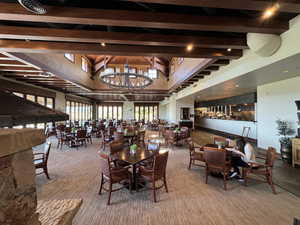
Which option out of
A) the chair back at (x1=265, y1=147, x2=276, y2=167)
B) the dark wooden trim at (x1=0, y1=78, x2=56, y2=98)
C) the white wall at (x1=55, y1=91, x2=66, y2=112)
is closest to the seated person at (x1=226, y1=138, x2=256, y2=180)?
the chair back at (x1=265, y1=147, x2=276, y2=167)

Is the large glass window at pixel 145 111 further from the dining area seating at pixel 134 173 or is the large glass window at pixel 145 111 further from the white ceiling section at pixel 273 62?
the dining area seating at pixel 134 173

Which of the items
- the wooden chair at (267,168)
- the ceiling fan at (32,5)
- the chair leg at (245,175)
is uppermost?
the ceiling fan at (32,5)

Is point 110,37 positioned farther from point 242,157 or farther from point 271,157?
point 271,157

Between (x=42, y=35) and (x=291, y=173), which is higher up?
(x=42, y=35)

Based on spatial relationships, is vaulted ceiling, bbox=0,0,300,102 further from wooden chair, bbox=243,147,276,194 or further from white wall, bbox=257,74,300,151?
white wall, bbox=257,74,300,151

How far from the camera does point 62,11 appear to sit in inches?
90.5

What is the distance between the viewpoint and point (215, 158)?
341cm

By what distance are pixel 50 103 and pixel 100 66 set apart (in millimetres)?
4727

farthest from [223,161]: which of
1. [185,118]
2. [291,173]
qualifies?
[185,118]

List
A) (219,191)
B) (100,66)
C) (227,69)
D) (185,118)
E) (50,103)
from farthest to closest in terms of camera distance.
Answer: (185,118), (100,66), (50,103), (227,69), (219,191)

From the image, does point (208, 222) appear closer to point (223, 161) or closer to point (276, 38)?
point (223, 161)

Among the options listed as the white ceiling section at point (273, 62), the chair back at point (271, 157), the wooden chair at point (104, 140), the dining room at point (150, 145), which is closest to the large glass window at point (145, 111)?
the wooden chair at point (104, 140)

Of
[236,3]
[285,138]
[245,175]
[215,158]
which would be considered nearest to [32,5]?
[236,3]

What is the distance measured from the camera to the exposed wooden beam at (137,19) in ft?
7.50
